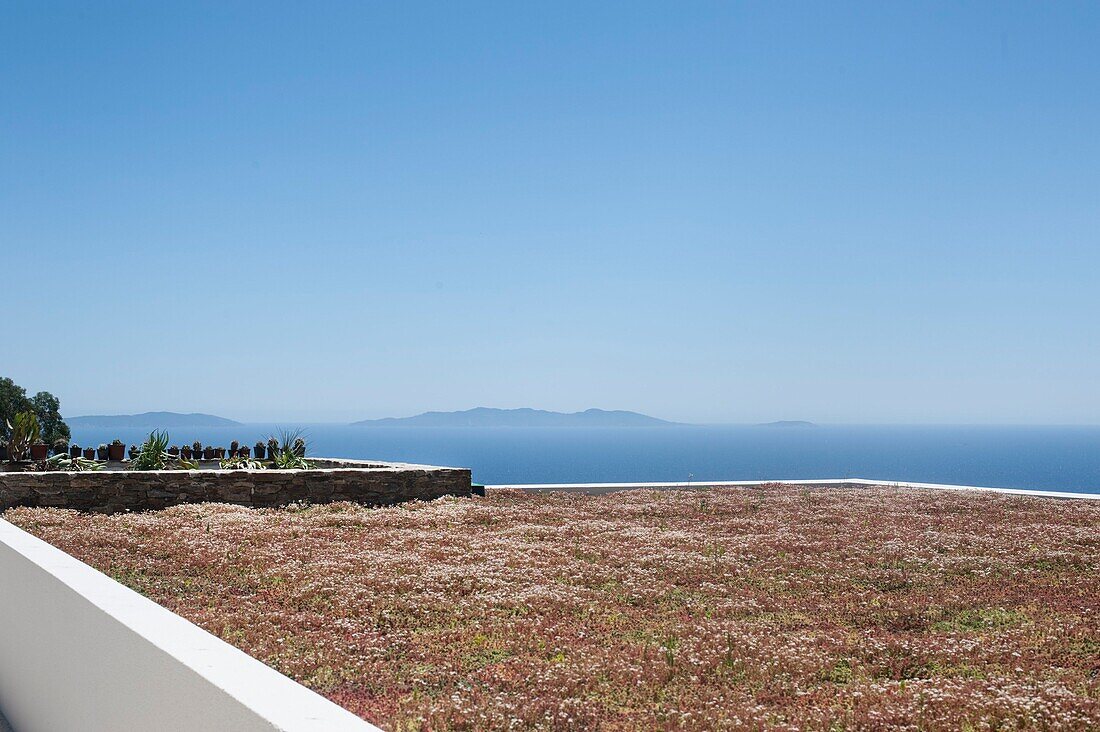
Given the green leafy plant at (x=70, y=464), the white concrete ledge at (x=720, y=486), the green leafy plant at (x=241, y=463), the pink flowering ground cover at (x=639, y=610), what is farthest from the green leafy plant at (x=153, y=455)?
the white concrete ledge at (x=720, y=486)

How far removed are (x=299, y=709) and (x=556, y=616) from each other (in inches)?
232

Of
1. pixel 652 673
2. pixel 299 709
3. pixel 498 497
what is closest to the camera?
pixel 299 709

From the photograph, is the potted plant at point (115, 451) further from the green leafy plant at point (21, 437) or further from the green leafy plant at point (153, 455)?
the green leafy plant at point (153, 455)

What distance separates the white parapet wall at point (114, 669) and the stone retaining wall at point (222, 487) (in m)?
11.0

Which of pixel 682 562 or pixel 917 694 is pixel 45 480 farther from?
pixel 917 694

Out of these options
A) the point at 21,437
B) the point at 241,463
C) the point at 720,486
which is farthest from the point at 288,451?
the point at 720,486

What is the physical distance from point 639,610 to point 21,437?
1752 centimetres

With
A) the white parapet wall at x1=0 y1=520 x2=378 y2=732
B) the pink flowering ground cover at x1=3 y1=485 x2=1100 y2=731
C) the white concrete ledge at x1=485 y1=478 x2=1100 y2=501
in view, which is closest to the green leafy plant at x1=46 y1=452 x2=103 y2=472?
the pink flowering ground cover at x1=3 y1=485 x2=1100 y2=731

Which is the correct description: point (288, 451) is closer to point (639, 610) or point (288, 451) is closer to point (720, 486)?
point (720, 486)

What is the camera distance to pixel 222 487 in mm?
17906

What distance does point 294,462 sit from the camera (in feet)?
73.5

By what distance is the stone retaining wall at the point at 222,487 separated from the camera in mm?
16812

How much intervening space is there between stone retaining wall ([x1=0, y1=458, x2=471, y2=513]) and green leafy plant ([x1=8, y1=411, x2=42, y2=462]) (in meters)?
4.89

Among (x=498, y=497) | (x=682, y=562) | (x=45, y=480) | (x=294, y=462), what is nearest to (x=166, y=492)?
(x=45, y=480)
